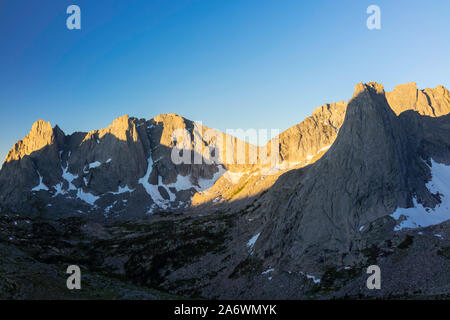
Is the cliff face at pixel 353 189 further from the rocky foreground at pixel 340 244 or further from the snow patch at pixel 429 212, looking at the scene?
the snow patch at pixel 429 212

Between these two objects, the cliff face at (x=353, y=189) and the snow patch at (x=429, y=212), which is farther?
the cliff face at (x=353, y=189)

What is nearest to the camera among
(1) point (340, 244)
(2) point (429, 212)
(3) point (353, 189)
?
(1) point (340, 244)

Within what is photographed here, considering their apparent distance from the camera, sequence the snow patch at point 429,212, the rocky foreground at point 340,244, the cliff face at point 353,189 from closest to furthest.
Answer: the rocky foreground at point 340,244 → the snow patch at point 429,212 → the cliff face at point 353,189

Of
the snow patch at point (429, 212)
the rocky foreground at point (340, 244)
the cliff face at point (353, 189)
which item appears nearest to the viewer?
the rocky foreground at point (340, 244)

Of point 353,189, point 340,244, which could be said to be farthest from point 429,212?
point 340,244

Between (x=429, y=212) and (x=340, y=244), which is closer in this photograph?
(x=340, y=244)

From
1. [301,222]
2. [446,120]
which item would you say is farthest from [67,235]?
[446,120]

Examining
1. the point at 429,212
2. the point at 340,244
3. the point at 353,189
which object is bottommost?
the point at 340,244

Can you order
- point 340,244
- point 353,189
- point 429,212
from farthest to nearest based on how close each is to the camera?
point 353,189
point 429,212
point 340,244

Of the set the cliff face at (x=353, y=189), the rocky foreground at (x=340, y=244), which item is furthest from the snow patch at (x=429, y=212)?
the cliff face at (x=353, y=189)

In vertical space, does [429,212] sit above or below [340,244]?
above

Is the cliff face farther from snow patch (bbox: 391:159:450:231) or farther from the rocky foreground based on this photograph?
snow patch (bbox: 391:159:450:231)

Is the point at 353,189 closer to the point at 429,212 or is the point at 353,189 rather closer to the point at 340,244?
the point at 340,244
